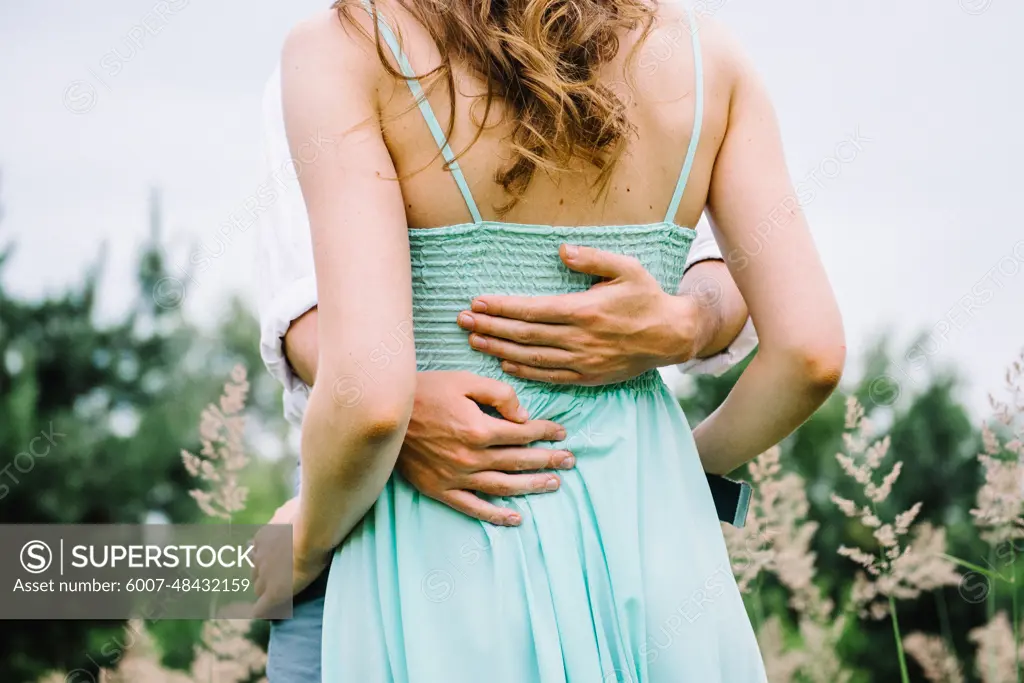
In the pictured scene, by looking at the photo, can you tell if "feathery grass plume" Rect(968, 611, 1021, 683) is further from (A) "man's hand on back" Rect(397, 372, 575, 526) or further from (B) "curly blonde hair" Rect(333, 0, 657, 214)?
(B) "curly blonde hair" Rect(333, 0, 657, 214)

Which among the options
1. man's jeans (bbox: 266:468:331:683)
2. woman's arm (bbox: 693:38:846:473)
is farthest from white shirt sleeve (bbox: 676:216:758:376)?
man's jeans (bbox: 266:468:331:683)

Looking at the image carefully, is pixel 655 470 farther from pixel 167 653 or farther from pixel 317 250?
pixel 167 653

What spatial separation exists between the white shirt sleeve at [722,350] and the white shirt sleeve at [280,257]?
73 cm

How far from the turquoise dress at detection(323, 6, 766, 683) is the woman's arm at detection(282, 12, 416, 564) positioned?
0.29ft

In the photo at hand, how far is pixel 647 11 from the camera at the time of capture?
152 cm

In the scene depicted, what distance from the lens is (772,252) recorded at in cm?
159

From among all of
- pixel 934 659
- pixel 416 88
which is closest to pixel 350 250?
pixel 416 88

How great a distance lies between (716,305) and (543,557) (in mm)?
660

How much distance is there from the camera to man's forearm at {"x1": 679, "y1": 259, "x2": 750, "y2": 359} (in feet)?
6.15

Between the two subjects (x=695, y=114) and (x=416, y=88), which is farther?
(x=695, y=114)

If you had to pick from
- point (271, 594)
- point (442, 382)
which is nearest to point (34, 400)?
point (271, 594)

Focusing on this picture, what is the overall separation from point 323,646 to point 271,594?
253 mm

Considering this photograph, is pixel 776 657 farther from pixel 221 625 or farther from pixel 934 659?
pixel 221 625

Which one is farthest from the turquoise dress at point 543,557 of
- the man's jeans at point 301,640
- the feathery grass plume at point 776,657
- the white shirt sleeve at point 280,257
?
the feathery grass plume at point 776,657
